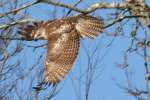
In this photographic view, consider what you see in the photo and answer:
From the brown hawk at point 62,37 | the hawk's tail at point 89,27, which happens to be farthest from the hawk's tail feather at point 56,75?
the hawk's tail at point 89,27

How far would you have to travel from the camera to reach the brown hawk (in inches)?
114

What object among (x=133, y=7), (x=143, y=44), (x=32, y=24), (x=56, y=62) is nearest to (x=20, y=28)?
(x=32, y=24)

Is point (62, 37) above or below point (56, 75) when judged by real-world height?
above

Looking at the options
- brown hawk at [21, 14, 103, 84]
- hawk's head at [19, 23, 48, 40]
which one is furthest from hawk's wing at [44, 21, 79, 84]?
hawk's head at [19, 23, 48, 40]

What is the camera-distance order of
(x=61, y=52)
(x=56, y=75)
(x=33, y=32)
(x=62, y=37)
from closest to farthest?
(x=56, y=75) < (x=61, y=52) < (x=62, y=37) < (x=33, y=32)

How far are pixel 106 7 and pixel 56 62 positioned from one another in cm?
169

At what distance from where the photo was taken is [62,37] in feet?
10.2

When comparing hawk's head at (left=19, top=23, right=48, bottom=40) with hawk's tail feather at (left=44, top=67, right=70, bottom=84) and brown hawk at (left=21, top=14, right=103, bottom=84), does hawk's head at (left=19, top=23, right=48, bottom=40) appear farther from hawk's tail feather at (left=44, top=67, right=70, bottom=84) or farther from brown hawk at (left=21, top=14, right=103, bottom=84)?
hawk's tail feather at (left=44, top=67, right=70, bottom=84)

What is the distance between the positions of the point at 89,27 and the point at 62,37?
18 centimetres

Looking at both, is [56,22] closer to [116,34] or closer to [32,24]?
[32,24]

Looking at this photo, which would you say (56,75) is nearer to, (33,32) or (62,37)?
(62,37)

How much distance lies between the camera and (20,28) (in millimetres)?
3645

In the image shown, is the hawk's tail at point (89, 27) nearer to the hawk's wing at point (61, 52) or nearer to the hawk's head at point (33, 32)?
the hawk's wing at point (61, 52)

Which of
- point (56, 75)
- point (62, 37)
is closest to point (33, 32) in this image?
point (62, 37)
